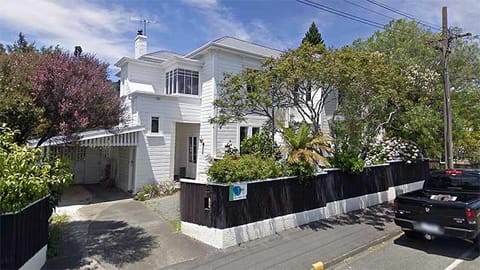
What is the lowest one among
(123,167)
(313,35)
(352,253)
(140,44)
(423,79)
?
(352,253)

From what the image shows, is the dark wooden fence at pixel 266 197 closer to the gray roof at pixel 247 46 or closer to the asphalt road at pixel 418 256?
the asphalt road at pixel 418 256

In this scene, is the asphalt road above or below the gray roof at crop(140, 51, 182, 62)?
below

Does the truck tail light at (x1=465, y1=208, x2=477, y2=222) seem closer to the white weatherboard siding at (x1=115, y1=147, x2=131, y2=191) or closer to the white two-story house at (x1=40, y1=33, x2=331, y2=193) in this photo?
the white two-story house at (x1=40, y1=33, x2=331, y2=193)

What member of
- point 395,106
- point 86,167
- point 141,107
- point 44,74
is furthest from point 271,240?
point 86,167

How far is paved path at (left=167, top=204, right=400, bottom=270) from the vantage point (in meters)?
6.82

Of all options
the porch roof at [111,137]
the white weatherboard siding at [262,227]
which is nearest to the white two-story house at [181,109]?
the porch roof at [111,137]

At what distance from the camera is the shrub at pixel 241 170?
8.05 meters

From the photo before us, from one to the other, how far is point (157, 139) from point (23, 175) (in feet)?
32.0

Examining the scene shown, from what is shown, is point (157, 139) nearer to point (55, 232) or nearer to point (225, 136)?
point (225, 136)

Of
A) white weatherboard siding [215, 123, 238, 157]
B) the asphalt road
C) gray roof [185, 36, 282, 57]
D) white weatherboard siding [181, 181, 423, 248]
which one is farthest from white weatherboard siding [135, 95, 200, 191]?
the asphalt road

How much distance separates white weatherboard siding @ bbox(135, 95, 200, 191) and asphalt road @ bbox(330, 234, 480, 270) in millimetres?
10547

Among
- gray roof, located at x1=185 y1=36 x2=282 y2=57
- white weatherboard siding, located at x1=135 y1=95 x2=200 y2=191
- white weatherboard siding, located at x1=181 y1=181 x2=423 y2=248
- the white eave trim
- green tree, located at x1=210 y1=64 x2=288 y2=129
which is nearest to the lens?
white weatherboard siding, located at x1=181 y1=181 x2=423 y2=248

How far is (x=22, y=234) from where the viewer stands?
5.46 m

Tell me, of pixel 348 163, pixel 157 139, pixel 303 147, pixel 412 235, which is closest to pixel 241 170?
pixel 303 147
